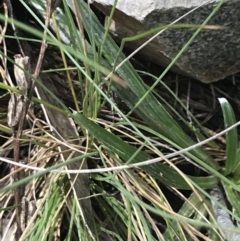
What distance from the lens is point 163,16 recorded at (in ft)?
2.39

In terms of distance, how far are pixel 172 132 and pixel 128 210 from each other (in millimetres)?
158

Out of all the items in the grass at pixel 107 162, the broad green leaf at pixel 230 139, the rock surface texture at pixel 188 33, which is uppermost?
the rock surface texture at pixel 188 33

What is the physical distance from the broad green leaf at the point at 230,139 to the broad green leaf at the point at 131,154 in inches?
1.6

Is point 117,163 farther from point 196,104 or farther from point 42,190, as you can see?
point 196,104

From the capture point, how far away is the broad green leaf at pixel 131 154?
0.66 m

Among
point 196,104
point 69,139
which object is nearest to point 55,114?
point 69,139

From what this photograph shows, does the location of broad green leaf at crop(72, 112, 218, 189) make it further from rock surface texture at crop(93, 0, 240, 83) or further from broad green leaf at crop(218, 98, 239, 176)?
rock surface texture at crop(93, 0, 240, 83)

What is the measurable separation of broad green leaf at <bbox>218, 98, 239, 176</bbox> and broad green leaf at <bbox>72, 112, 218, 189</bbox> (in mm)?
41

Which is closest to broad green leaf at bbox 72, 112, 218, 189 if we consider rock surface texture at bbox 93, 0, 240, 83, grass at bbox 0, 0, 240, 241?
grass at bbox 0, 0, 240, 241

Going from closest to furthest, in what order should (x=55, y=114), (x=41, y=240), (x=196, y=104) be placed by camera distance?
1. (x=41, y=240)
2. (x=55, y=114)
3. (x=196, y=104)

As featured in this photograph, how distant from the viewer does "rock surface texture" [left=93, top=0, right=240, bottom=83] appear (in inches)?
28.3

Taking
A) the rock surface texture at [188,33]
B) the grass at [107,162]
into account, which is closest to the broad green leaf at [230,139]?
the grass at [107,162]

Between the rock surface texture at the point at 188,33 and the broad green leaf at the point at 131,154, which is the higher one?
the rock surface texture at the point at 188,33

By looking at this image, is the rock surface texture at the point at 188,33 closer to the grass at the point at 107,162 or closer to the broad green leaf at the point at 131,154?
the grass at the point at 107,162
